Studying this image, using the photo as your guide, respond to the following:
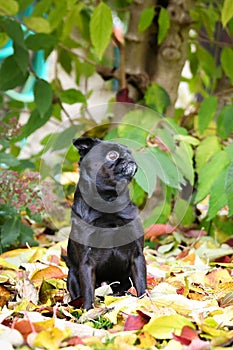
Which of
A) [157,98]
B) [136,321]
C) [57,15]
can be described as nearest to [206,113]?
[157,98]

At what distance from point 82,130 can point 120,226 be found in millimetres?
1401

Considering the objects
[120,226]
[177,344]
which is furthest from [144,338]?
[120,226]

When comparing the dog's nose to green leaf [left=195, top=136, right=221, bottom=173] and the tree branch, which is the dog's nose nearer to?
green leaf [left=195, top=136, right=221, bottom=173]

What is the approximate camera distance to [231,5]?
243 centimetres

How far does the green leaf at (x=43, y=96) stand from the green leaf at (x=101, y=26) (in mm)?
273

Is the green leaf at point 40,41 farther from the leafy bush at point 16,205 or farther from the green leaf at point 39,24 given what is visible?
the leafy bush at point 16,205

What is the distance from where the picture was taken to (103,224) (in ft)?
6.07

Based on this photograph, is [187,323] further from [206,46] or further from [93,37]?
[206,46]

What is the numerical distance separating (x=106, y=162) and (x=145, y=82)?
65.4 inches

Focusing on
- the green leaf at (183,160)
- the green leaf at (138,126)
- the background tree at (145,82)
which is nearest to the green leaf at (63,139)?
the background tree at (145,82)

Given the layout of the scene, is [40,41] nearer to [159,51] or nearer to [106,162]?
[159,51]

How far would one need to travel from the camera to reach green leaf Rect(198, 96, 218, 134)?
310 centimetres

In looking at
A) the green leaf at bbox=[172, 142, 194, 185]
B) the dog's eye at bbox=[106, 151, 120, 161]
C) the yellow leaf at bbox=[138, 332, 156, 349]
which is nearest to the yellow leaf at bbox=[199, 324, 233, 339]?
the yellow leaf at bbox=[138, 332, 156, 349]

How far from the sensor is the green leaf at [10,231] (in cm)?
260
